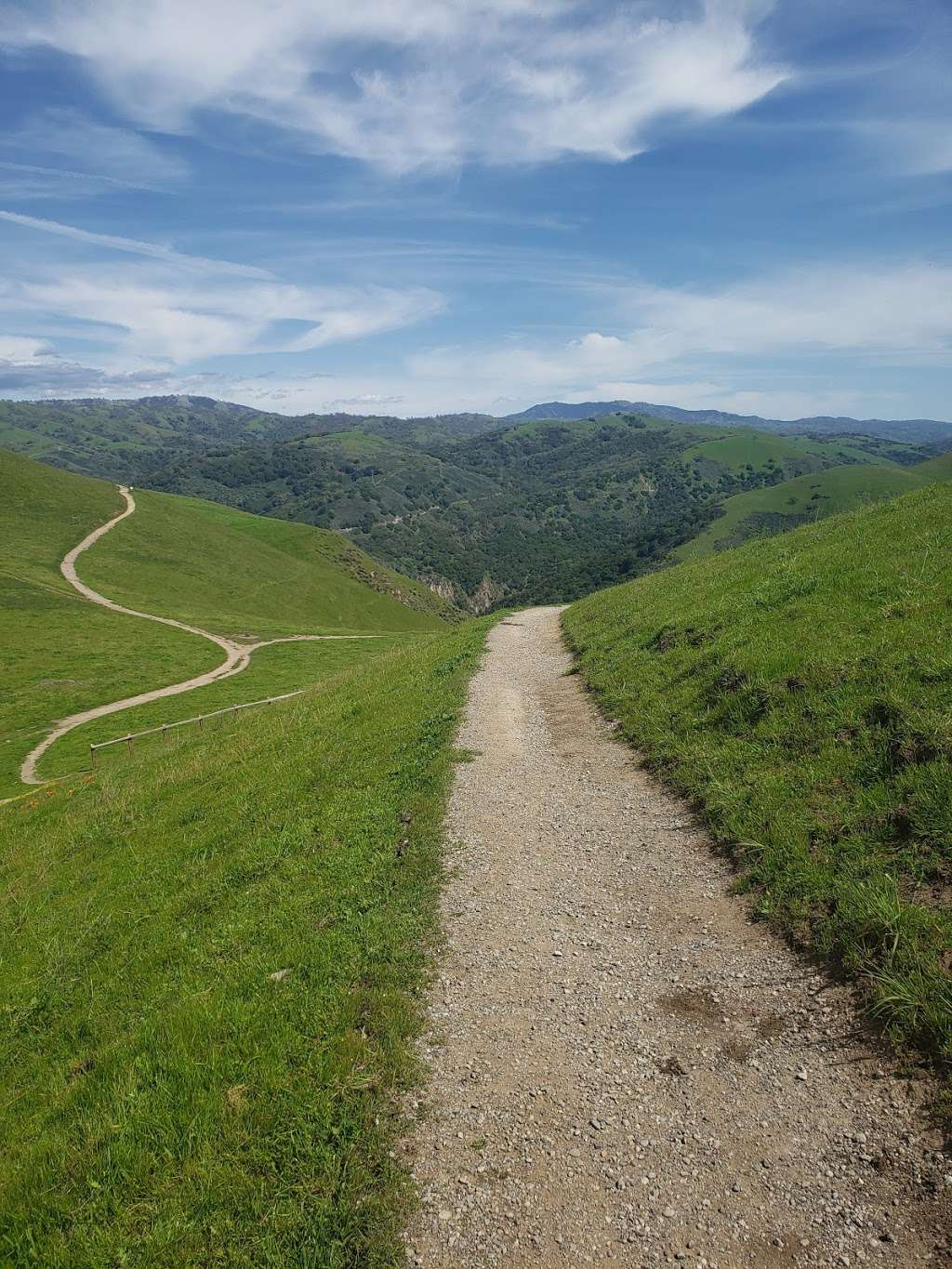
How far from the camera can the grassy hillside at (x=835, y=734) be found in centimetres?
741

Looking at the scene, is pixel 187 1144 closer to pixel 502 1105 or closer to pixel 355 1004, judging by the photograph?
pixel 355 1004

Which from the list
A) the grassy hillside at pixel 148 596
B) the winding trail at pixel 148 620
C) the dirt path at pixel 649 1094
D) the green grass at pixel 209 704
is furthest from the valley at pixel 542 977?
the grassy hillside at pixel 148 596

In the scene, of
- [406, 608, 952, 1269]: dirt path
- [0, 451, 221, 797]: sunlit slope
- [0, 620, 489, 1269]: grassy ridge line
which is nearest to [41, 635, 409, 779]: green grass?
[0, 451, 221, 797]: sunlit slope

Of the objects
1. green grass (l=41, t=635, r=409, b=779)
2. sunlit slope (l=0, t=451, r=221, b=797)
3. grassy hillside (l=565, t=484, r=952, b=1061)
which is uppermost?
grassy hillside (l=565, t=484, r=952, b=1061)

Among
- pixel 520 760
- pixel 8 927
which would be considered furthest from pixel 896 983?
pixel 8 927

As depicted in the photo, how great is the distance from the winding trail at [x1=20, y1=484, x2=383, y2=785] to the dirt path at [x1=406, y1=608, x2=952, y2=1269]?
40.2 m

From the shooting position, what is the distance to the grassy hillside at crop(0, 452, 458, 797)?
187ft

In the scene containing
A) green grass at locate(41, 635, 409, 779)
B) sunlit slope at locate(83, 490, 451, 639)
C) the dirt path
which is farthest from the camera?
sunlit slope at locate(83, 490, 451, 639)

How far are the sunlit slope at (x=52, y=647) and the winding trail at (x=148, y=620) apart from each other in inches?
36.0

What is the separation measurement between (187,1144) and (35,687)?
61.9 meters

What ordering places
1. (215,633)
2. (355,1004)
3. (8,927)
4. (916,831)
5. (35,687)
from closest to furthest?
(355,1004) → (916,831) → (8,927) → (35,687) → (215,633)

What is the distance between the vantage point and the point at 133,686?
192ft

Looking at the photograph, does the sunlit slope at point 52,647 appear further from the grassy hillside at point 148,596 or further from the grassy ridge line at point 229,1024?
the grassy ridge line at point 229,1024

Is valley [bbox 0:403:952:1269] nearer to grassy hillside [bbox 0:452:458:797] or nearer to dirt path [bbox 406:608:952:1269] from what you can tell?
dirt path [bbox 406:608:952:1269]
